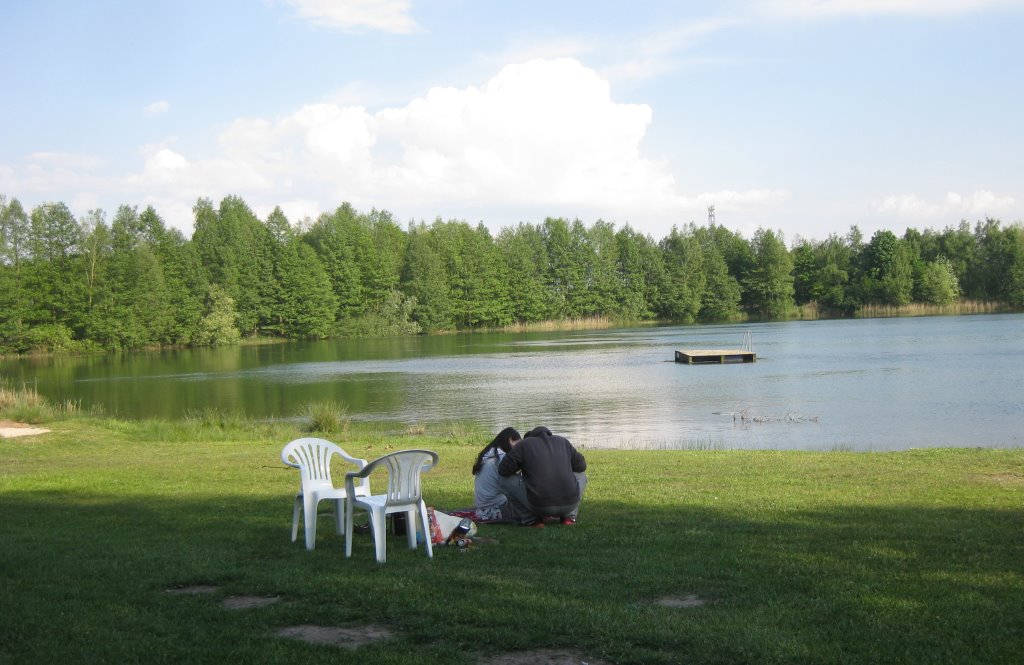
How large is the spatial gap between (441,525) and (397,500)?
44cm

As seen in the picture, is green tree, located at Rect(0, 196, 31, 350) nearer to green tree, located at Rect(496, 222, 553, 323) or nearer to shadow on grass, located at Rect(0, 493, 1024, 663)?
green tree, located at Rect(496, 222, 553, 323)

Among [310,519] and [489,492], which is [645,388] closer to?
[489,492]

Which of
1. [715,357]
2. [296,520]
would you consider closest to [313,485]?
[296,520]

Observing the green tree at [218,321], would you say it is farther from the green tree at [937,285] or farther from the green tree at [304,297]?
the green tree at [937,285]

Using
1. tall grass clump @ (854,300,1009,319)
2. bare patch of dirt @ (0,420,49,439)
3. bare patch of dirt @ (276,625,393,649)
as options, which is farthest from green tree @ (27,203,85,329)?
tall grass clump @ (854,300,1009,319)

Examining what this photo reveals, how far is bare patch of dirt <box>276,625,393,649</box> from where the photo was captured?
15.9ft

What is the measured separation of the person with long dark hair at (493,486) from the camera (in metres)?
8.47

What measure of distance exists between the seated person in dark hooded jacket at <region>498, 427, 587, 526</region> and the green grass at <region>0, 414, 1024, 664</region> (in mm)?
254

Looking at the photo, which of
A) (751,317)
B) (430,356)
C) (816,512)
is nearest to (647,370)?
(430,356)

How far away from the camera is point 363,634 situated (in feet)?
16.4

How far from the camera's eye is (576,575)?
6168mm

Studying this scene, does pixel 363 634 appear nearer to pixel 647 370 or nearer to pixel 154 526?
pixel 154 526

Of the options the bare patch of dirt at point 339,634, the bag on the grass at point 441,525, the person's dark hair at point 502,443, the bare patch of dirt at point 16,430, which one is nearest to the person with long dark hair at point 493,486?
the person's dark hair at point 502,443

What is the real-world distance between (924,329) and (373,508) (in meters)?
69.8
